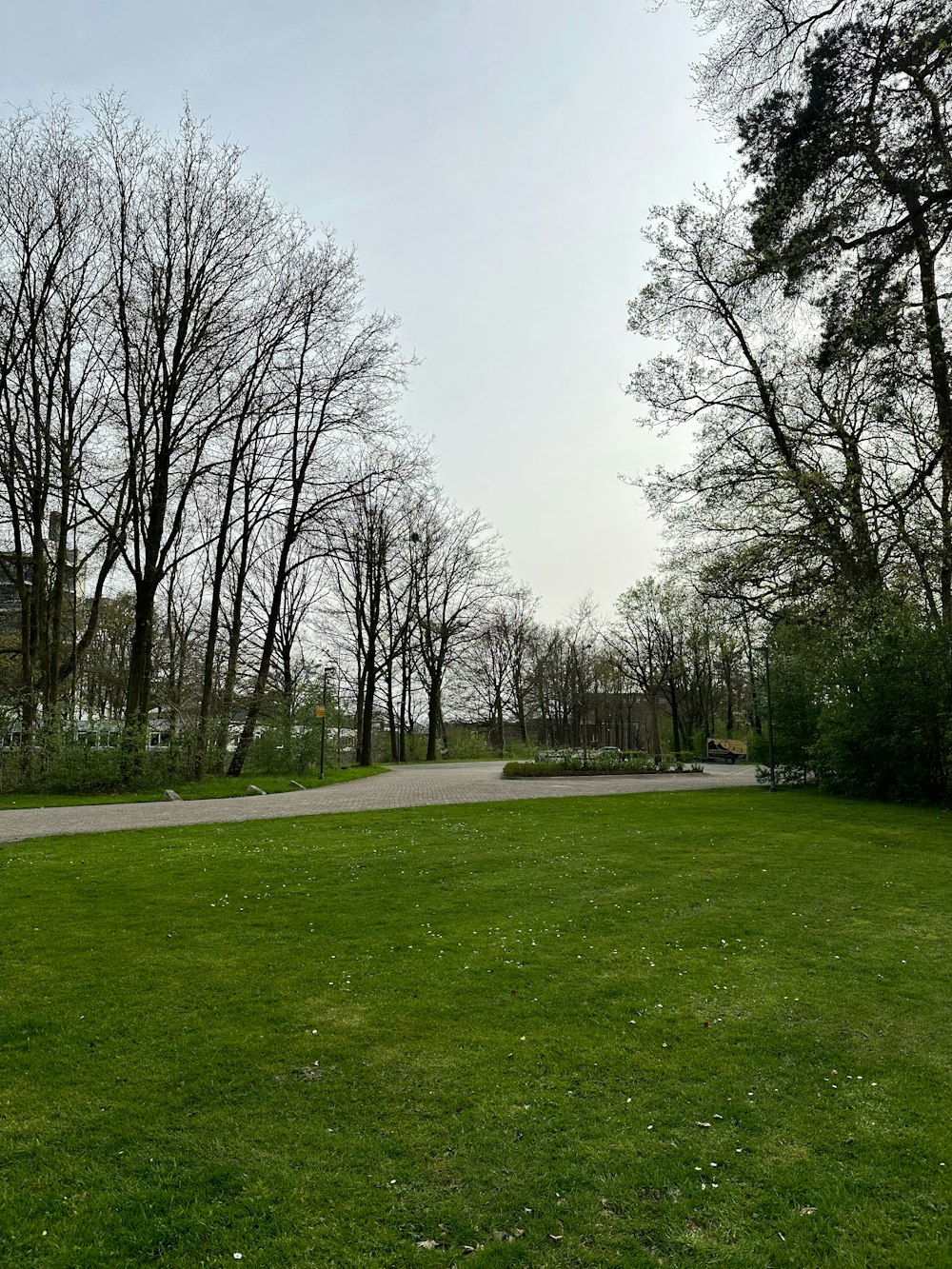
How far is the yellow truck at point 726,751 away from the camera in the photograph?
48.4 m

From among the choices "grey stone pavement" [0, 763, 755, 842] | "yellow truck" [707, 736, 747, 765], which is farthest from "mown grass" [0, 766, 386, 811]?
"yellow truck" [707, 736, 747, 765]

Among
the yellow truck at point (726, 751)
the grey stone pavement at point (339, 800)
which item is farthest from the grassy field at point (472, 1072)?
the yellow truck at point (726, 751)

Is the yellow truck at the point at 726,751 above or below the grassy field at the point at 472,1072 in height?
below

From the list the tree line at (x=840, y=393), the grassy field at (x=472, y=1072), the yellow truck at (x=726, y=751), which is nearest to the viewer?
the grassy field at (x=472, y=1072)

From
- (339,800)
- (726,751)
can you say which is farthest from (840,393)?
(726,751)

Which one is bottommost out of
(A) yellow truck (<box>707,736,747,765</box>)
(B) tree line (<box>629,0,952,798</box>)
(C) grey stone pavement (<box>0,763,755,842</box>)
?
(A) yellow truck (<box>707,736,747,765</box>)

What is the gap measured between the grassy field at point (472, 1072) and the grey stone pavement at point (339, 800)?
5.50 meters

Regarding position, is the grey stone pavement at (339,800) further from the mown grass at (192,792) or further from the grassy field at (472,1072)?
the grassy field at (472,1072)

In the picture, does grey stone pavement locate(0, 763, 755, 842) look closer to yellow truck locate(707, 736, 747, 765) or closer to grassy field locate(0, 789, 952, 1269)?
grassy field locate(0, 789, 952, 1269)

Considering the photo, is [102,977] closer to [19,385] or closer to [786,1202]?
[786,1202]

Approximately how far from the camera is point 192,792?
63.9 feet

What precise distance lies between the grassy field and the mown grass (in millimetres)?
10122

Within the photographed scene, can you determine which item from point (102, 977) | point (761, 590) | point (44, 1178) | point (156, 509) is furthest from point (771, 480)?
point (44, 1178)

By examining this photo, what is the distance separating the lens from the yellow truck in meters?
48.4
